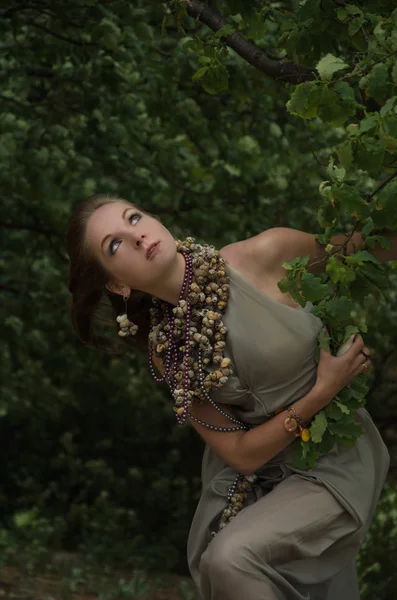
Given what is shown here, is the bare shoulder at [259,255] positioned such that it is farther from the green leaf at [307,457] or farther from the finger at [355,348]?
the green leaf at [307,457]

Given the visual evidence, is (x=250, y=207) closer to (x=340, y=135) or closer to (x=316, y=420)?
(x=340, y=135)

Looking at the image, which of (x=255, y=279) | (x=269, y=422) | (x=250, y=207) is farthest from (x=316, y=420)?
(x=250, y=207)

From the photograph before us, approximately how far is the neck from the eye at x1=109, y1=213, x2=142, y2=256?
0.56 ft

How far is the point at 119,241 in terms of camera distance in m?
3.89

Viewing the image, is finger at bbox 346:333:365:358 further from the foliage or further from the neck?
the neck

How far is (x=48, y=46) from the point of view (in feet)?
21.2

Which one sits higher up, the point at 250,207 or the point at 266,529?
the point at 266,529

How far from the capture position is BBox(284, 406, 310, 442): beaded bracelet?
12.3 feet

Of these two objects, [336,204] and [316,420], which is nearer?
[336,204]

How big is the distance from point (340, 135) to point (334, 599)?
348 cm

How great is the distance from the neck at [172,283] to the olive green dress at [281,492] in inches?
6.8

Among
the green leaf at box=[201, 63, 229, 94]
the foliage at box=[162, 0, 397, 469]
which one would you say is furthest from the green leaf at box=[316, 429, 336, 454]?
the green leaf at box=[201, 63, 229, 94]

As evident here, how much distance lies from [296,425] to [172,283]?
0.59 meters

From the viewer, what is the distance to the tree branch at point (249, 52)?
435cm
